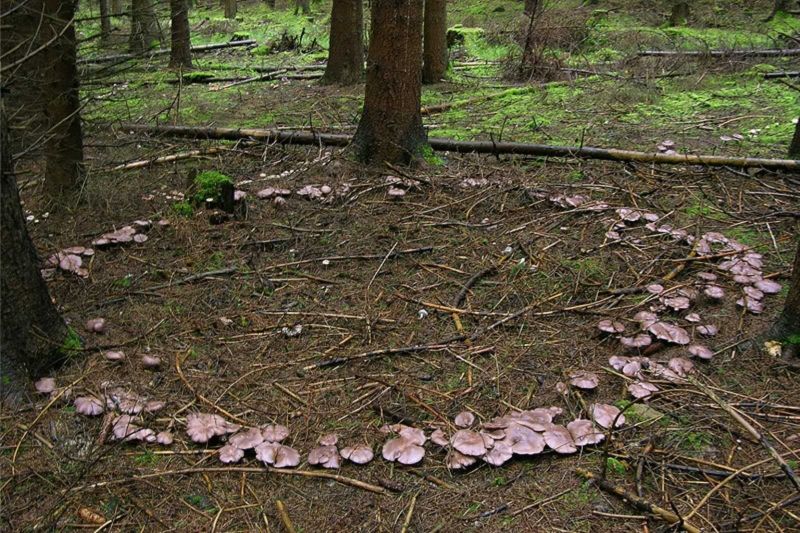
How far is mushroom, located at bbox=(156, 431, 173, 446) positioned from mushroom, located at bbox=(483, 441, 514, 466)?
64.9 inches

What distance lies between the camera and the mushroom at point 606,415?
3072 mm

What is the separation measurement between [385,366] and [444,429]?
0.75 m

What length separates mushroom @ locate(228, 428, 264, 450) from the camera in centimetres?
305

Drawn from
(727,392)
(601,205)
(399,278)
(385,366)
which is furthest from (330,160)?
(727,392)

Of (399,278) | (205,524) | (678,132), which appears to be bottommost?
(205,524)

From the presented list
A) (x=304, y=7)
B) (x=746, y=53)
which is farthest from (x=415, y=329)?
(x=304, y=7)

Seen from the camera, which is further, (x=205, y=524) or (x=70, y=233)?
(x=70, y=233)

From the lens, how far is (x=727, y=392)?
3328 mm

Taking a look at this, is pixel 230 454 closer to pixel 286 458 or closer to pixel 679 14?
pixel 286 458

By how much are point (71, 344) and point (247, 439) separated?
160cm

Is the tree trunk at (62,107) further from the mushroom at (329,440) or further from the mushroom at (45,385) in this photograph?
the mushroom at (329,440)

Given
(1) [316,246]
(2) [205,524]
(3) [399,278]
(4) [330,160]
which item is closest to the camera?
(2) [205,524]

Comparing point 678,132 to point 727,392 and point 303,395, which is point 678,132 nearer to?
point 727,392

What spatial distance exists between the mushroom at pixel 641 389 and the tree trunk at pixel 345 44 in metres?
10.6
